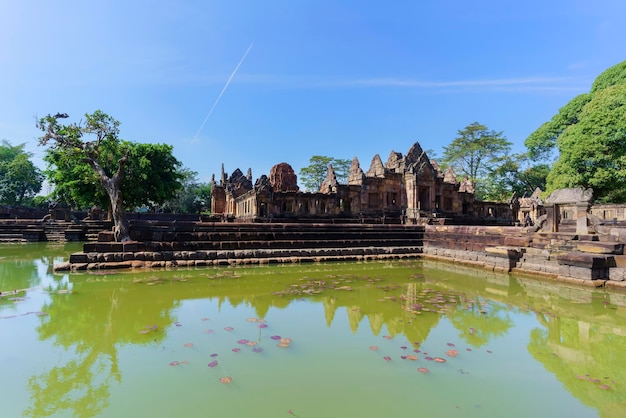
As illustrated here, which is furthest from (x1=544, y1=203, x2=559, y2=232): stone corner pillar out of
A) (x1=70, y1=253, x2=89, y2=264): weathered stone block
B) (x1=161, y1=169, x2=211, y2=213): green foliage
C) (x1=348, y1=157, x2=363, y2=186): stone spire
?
(x1=161, y1=169, x2=211, y2=213): green foliage

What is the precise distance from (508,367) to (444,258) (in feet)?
30.8

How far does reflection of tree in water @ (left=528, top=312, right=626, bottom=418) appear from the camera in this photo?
9.73 feet

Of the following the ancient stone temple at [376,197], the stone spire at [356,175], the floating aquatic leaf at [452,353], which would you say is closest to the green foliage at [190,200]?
the ancient stone temple at [376,197]

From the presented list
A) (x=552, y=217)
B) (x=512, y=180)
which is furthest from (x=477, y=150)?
(x=552, y=217)

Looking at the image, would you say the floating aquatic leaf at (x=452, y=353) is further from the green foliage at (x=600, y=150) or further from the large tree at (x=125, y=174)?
the green foliage at (x=600, y=150)

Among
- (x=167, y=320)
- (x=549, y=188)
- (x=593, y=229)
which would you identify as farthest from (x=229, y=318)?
(x=549, y=188)

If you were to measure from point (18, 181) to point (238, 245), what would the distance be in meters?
45.1

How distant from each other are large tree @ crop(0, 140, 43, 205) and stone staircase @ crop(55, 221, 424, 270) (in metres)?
42.1

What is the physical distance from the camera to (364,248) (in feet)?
41.3

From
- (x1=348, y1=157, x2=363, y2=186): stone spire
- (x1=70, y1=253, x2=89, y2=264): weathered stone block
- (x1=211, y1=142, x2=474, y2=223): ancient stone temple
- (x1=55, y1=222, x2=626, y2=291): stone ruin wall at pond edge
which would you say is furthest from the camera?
(x1=348, y1=157, x2=363, y2=186): stone spire

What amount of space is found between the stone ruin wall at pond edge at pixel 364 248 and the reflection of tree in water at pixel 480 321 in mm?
3523

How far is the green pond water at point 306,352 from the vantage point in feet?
9.08

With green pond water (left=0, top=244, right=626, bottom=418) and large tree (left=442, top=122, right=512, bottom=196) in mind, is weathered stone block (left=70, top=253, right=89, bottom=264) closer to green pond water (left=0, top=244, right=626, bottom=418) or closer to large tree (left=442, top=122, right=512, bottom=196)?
green pond water (left=0, top=244, right=626, bottom=418)

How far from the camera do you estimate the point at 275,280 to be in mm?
8102
